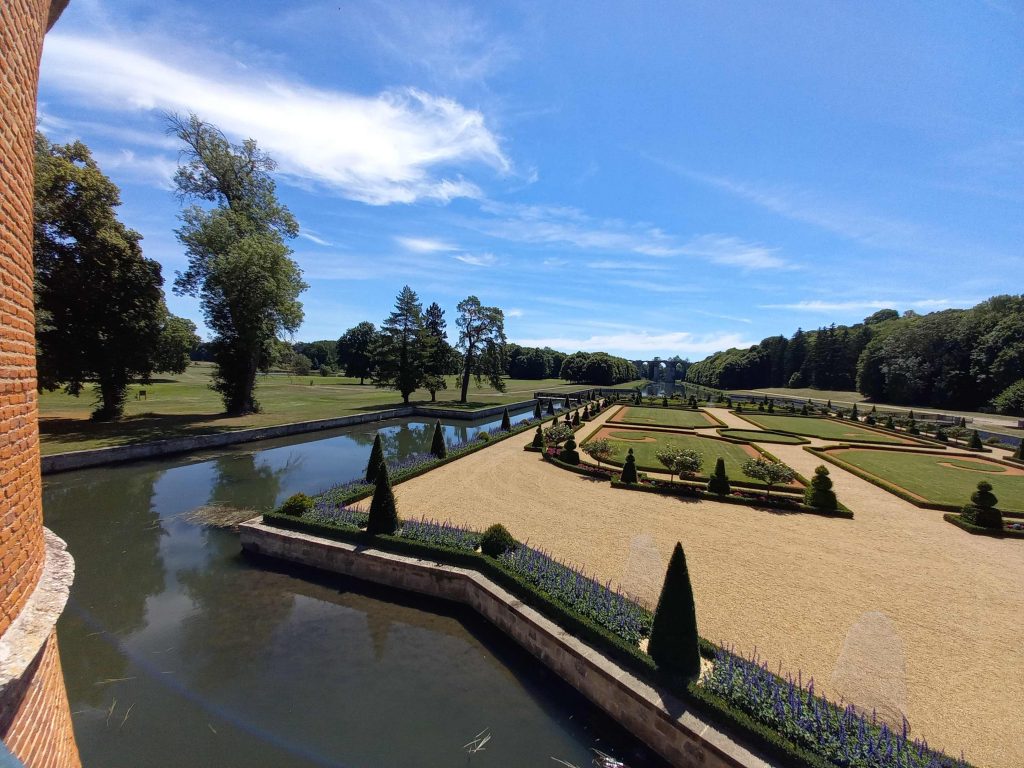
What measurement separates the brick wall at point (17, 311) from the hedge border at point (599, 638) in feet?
21.6

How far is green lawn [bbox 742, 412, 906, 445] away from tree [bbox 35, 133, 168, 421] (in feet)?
129

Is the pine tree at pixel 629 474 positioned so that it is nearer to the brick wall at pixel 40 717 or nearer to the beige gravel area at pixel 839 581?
the beige gravel area at pixel 839 581

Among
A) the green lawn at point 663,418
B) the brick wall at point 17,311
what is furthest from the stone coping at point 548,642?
the green lawn at point 663,418

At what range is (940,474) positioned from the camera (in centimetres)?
1903

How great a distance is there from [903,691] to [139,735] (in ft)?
34.1

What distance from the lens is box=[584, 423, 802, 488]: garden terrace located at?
18.1 meters

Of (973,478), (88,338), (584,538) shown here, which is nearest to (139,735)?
(584,538)

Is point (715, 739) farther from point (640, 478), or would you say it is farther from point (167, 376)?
point (167, 376)

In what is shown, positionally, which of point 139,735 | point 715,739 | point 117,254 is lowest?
point 139,735

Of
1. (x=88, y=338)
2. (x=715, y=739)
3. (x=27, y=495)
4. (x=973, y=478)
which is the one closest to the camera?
(x=27, y=495)

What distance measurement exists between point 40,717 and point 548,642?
6155 mm

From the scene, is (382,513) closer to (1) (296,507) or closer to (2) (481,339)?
(1) (296,507)

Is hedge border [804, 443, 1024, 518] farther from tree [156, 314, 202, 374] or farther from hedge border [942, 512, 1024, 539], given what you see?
tree [156, 314, 202, 374]

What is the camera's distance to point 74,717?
5.86 meters
